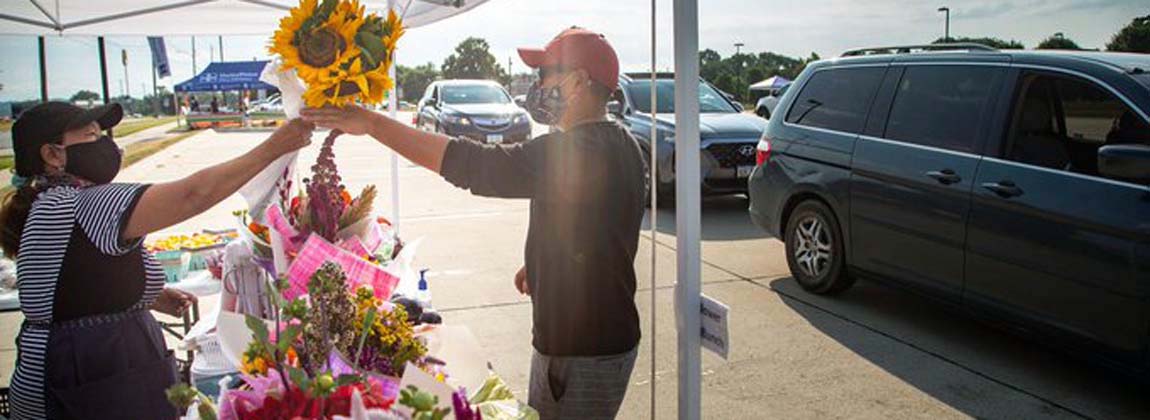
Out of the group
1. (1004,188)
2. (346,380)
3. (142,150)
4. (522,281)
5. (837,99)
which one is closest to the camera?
(346,380)

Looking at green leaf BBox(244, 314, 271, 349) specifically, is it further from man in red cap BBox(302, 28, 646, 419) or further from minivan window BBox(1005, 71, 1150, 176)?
minivan window BBox(1005, 71, 1150, 176)

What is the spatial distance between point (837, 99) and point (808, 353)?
2.08 m

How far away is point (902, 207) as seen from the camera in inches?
194

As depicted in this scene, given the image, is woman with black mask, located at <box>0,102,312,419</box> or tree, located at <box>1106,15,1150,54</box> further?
tree, located at <box>1106,15,1150,54</box>

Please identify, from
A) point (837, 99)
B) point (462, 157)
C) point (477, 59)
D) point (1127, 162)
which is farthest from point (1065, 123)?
point (462, 157)

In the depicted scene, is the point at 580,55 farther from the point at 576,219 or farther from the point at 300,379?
the point at 300,379

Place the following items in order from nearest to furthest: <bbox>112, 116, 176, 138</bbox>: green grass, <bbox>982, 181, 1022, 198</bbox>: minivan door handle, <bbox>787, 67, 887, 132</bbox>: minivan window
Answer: <bbox>982, 181, 1022, 198</bbox>: minivan door handle, <bbox>787, 67, 887, 132</bbox>: minivan window, <bbox>112, 116, 176, 138</bbox>: green grass

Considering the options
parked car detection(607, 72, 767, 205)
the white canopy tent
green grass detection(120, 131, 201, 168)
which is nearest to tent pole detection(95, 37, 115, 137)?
the white canopy tent

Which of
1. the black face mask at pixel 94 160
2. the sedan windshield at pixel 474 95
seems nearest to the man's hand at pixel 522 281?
the black face mask at pixel 94 160

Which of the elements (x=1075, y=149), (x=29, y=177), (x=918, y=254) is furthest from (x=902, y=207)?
(x=29, y=177)

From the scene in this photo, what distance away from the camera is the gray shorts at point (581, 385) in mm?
2354

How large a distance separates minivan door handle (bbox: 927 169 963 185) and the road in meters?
1.07

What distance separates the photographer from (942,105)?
5.05 meters

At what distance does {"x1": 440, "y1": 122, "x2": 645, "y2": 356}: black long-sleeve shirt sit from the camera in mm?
2086
